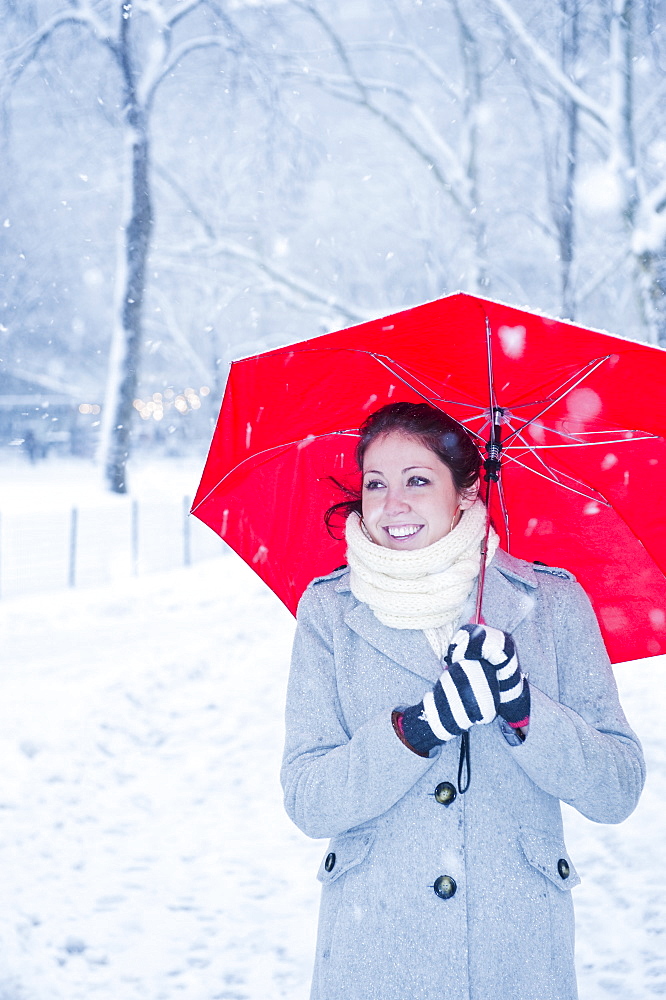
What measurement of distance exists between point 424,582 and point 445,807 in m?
0.50

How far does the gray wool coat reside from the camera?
173cm

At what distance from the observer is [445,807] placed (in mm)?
1828

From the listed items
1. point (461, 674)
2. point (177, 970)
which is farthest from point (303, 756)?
point (177, 970)

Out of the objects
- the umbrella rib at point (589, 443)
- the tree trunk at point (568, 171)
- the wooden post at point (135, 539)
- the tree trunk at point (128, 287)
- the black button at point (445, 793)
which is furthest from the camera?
the wooden post at point (135, 539)

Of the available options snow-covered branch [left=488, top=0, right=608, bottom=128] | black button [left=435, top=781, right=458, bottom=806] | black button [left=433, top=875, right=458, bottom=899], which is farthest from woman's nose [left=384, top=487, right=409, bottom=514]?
snow-covered branch [left=488, top=0, right=608, bottom=128]

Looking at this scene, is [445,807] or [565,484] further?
[565,484]

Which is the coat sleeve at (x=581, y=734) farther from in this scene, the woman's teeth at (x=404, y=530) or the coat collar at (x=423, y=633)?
the woman's teeth at (x=404, y=530)

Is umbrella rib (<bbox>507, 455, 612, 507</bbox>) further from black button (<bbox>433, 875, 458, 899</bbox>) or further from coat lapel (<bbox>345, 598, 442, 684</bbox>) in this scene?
black button (<bbox>433, 875, 458, 899</bbox>)

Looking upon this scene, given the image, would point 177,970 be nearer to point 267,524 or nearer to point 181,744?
point 267,524

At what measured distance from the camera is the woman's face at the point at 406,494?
200 centimetres

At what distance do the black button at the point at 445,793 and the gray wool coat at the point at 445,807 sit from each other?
0.06 ft

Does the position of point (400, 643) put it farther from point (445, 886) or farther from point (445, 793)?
point (445, 886)

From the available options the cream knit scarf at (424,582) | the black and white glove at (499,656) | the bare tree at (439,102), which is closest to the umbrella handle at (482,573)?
the cream knit scarf at (424,582)

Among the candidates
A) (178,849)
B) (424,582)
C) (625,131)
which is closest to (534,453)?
(424,582)
